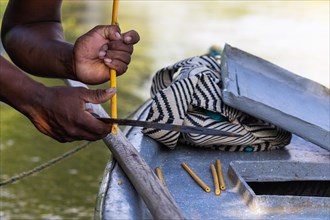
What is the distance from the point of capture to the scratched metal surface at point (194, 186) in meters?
1.80

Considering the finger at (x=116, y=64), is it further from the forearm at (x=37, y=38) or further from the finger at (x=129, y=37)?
the forearm at (x=37, y=38)

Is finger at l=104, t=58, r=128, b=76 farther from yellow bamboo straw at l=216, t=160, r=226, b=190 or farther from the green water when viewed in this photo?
the green water

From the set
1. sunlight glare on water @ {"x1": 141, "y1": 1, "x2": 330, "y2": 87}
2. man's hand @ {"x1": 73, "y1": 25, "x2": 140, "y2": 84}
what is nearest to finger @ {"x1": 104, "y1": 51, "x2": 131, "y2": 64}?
man's hand @ {"x1": 73, "y1": 25, "x2": 140, "y2": 84}

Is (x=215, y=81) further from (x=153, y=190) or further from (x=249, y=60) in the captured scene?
(x=153, y=190)

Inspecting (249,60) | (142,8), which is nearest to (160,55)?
(142,8)

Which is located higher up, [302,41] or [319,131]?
[319,131]

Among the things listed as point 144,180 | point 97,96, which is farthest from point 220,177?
point 97,96

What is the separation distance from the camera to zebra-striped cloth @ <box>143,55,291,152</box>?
2.30m

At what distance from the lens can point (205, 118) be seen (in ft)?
7.65

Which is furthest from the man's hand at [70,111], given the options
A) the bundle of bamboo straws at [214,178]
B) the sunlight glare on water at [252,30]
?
the sunlight glare on water at [252,30]

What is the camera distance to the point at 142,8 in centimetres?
1228

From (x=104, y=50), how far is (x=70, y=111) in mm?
254

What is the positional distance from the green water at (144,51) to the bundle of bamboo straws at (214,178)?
268cm

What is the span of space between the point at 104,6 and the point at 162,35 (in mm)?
2761
